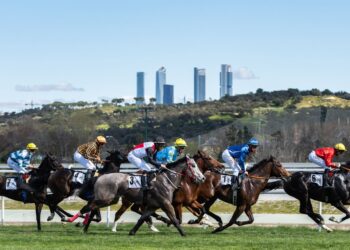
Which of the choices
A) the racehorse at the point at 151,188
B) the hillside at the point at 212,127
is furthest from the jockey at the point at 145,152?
the hillside at the point at 212,127

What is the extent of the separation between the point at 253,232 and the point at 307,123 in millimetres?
56148

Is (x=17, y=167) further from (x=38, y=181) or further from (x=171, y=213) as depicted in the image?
(x=171, y=213)

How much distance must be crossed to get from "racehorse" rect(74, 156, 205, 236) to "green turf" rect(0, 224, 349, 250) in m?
0.64

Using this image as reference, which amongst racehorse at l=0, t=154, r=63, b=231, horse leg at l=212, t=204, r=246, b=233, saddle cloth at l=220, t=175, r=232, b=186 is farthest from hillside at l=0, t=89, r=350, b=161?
horse leg at l=212, t=204, r=246, b=233

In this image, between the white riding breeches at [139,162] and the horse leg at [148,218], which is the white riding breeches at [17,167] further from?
the white riding breeches at [139,162]

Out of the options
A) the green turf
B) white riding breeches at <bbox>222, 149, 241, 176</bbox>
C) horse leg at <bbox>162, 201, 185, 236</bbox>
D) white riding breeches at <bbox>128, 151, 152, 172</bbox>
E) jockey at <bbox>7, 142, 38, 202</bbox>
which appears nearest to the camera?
the green turf

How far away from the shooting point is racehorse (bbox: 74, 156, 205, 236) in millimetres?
17641

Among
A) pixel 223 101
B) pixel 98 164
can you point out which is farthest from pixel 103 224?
pixel 223 101

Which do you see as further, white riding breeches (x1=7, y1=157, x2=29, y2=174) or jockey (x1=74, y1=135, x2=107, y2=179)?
jockey (x1=74, y1=135, x2=107, y2=179)

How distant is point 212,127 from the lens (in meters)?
105

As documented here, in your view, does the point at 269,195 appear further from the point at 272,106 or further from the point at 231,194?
the point at 272,106

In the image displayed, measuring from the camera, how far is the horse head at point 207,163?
19.3 meters

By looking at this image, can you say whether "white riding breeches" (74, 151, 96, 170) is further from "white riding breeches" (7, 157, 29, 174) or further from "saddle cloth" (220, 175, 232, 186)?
"saddle cloth" (220, 175, 232, 186)

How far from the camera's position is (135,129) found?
9888 centimetres
